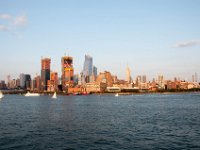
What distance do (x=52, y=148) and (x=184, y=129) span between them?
26147 millimetres

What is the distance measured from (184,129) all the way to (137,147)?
17.3 meters

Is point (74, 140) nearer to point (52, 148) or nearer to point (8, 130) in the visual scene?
point (52, 148)

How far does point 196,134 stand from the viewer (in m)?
48.9

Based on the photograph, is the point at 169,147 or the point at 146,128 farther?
the point at 146,128

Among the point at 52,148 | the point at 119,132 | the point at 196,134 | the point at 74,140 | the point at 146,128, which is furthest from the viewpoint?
the point at 146,128

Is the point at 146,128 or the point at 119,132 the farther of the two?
the point at 146,128

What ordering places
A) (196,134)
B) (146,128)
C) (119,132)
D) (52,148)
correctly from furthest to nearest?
(146,128), (119,132), (196,134), (52,148)

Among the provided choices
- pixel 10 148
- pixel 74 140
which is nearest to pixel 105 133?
pixel 74 140

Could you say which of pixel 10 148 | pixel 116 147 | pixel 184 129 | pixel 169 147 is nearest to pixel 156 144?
pixel 169 147

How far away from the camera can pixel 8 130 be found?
5525 cm

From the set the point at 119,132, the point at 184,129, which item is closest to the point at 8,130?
the point at 119,132

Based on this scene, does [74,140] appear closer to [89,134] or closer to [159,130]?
[89,134]

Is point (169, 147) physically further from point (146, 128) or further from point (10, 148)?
point (10, 148)

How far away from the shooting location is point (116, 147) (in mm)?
40562
